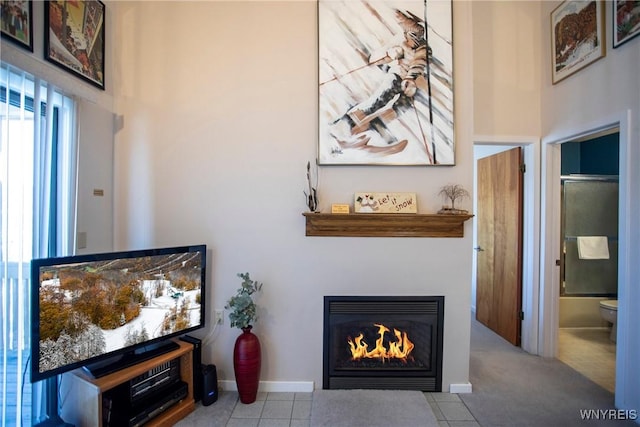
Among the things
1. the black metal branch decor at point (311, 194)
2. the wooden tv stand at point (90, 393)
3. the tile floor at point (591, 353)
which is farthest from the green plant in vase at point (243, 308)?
the tile floor at point (591, 353)

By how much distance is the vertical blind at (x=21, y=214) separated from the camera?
1336mm

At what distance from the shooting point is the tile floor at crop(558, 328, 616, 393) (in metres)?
2.32

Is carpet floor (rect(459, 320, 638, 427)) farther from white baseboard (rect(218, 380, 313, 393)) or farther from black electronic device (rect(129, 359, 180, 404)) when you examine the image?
black electronic device (rect(129, 359, 180, 404))

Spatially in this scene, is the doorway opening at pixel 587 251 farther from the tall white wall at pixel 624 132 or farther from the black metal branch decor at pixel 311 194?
the black metal branch decor at pixel 311 194

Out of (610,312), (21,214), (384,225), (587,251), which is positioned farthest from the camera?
(587,251)

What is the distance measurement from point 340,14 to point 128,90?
1.69 metres

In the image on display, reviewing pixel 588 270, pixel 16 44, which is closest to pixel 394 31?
pixel 16 44

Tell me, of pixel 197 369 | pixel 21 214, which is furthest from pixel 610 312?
pixel 21 214

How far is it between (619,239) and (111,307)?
131 inches

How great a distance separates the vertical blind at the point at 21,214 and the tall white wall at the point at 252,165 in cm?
59

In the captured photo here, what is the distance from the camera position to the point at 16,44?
4.55 feet

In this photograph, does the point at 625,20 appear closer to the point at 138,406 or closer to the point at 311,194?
the point at 311,194

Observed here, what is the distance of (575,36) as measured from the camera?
2.36m

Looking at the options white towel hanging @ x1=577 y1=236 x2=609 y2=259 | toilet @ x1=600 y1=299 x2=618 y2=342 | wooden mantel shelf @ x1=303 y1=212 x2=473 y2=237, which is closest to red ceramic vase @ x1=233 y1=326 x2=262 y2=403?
wooden mantel shelf @ x1=303 y1=212 x2=473 y2=237
